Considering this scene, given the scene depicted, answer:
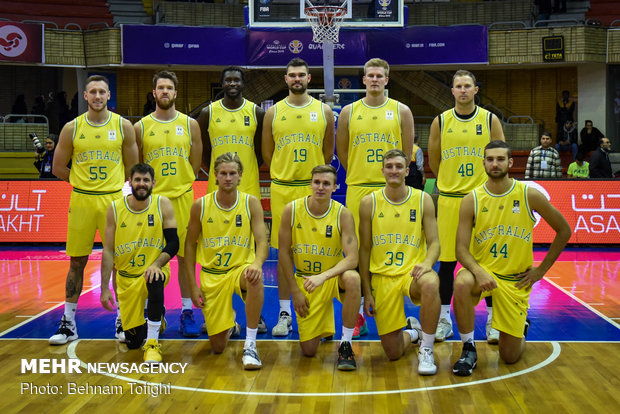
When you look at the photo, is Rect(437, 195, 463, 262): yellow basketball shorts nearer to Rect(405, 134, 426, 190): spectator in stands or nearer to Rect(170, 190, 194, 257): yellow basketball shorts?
Rect(170, 190, 194, 257): yellow basketball shorts

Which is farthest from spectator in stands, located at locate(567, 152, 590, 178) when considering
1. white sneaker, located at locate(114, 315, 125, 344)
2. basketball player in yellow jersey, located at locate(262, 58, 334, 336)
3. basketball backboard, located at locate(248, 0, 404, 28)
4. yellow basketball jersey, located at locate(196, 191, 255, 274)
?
white sneaker, located at locate(114, 315, 125, 344)

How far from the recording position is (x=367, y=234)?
5.25 m

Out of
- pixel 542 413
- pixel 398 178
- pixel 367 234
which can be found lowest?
pixel 542 413

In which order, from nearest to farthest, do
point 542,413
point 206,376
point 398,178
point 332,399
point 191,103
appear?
point 542,413 < point 332,399 < point 206,376 < point 398,178 < point 191,103

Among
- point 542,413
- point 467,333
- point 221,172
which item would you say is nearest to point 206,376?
point 221,172

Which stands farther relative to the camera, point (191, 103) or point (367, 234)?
point (191, 103)

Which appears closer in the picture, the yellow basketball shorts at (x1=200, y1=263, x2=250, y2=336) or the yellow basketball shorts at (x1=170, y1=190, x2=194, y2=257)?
the yellow basketball shorts at (x1=200, y1=263, x2=250, y2=336)

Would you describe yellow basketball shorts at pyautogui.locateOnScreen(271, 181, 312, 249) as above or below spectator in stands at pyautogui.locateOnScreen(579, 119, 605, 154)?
below

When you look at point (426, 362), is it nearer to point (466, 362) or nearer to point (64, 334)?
point (466, 362)

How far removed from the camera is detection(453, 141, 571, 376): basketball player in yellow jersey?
16.1 ft

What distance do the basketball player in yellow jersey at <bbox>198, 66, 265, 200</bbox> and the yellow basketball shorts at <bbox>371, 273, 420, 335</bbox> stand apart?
157 centimetres

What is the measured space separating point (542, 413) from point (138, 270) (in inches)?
120

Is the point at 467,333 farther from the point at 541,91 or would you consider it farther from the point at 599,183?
the point at 541,91

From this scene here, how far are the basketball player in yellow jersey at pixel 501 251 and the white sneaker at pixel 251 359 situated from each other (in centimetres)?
139
